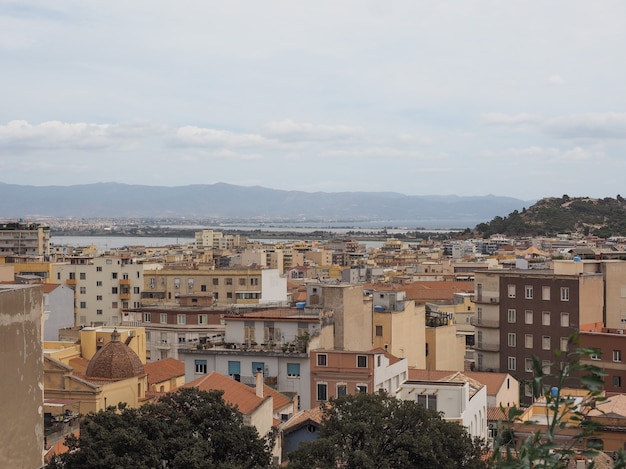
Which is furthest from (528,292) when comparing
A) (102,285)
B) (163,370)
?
(102,285)

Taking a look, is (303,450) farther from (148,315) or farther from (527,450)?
(148,315)

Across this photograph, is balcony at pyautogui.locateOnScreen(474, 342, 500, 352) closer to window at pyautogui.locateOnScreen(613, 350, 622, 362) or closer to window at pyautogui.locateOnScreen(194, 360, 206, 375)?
window at pyautogui.locateOnScreen(613, 350, 622, 362)

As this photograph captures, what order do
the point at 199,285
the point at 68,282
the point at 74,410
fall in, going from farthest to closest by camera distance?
the point at 68,282 → the point at 199,285 → the point at 74,410

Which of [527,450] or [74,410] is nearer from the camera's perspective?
[527,450]

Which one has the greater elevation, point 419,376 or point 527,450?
point 527,450

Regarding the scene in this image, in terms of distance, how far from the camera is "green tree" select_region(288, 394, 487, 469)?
21453mm

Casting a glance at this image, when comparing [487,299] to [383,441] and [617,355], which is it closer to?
[617,355]

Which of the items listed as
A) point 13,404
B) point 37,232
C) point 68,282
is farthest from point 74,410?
point 37,232

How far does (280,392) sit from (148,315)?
19.2 metres

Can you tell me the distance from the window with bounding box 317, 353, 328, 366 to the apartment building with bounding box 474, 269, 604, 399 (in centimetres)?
1595

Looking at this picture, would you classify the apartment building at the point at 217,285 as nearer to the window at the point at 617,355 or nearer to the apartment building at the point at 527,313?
the apartment building at the point at 527,313

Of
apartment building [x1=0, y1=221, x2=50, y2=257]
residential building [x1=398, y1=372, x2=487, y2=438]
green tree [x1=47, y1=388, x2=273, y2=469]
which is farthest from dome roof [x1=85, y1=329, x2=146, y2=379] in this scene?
apartment building [x1=0, y1=221, x2=50, y2=257]

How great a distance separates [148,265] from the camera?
7462cm

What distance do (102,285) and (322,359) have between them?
4194 cm
